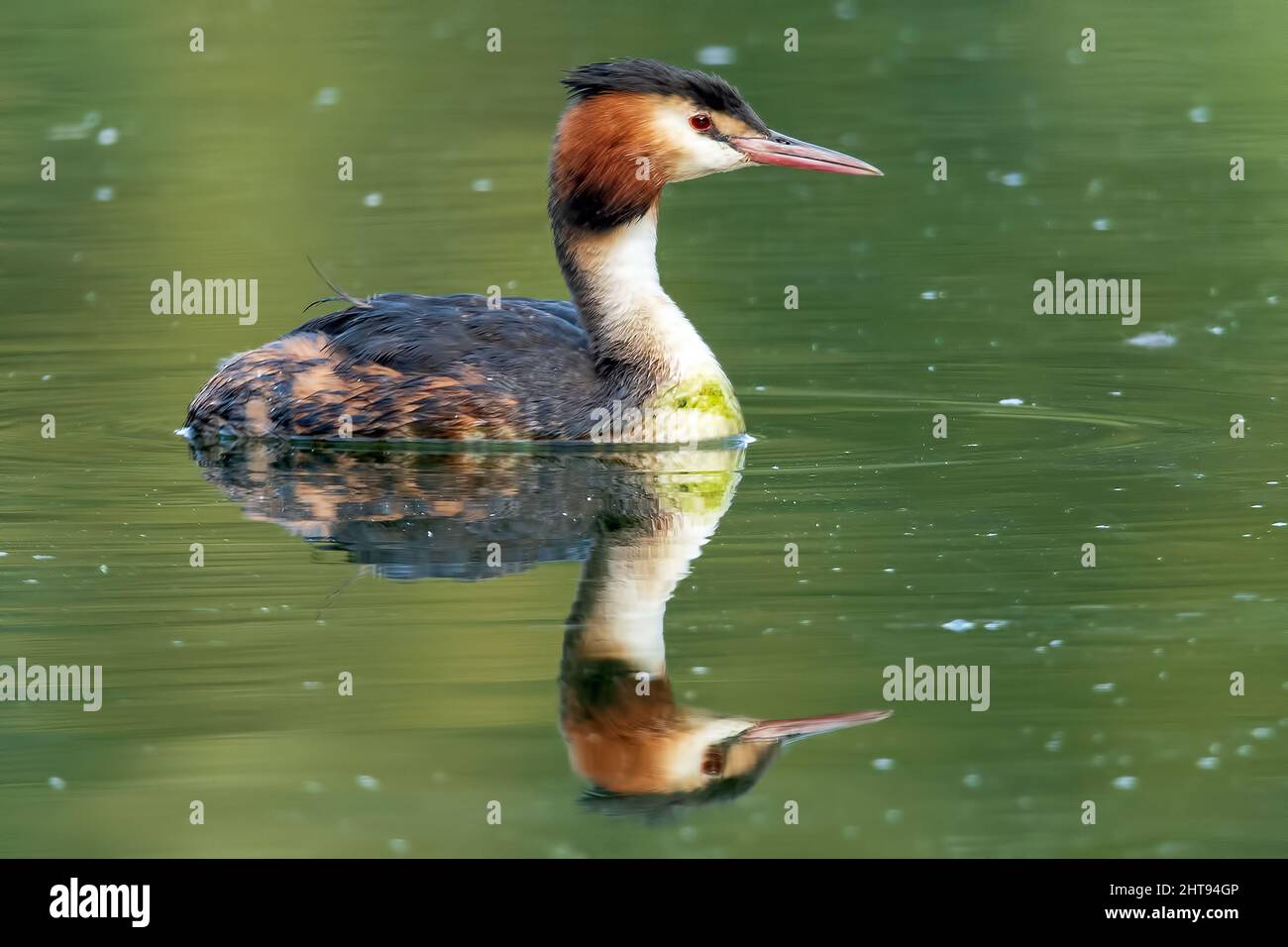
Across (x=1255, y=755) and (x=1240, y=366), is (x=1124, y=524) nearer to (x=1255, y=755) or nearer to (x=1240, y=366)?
(x=1255, y=755)

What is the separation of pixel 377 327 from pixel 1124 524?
4.10 meters

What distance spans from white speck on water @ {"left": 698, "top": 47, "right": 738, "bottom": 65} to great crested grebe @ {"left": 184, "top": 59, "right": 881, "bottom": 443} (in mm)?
8646

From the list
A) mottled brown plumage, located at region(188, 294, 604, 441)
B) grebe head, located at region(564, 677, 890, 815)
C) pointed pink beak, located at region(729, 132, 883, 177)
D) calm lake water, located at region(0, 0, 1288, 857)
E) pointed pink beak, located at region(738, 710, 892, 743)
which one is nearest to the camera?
calm lake water, located at region(0, 0, 1288, 857)

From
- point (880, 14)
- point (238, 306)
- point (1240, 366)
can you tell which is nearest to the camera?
point (1240, 366)

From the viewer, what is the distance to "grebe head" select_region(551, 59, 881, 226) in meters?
11.8

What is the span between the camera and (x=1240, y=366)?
12969 mm

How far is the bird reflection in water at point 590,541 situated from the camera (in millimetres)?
7719

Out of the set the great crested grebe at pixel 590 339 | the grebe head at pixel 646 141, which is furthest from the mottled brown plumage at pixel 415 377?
the grebe head at pixel 646 141

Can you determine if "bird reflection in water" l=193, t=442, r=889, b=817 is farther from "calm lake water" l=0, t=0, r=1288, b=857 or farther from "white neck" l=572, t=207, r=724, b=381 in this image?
"white neck" l=572, t=207, r=724, b=381

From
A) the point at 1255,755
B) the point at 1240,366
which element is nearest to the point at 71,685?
the point at 1255,755
